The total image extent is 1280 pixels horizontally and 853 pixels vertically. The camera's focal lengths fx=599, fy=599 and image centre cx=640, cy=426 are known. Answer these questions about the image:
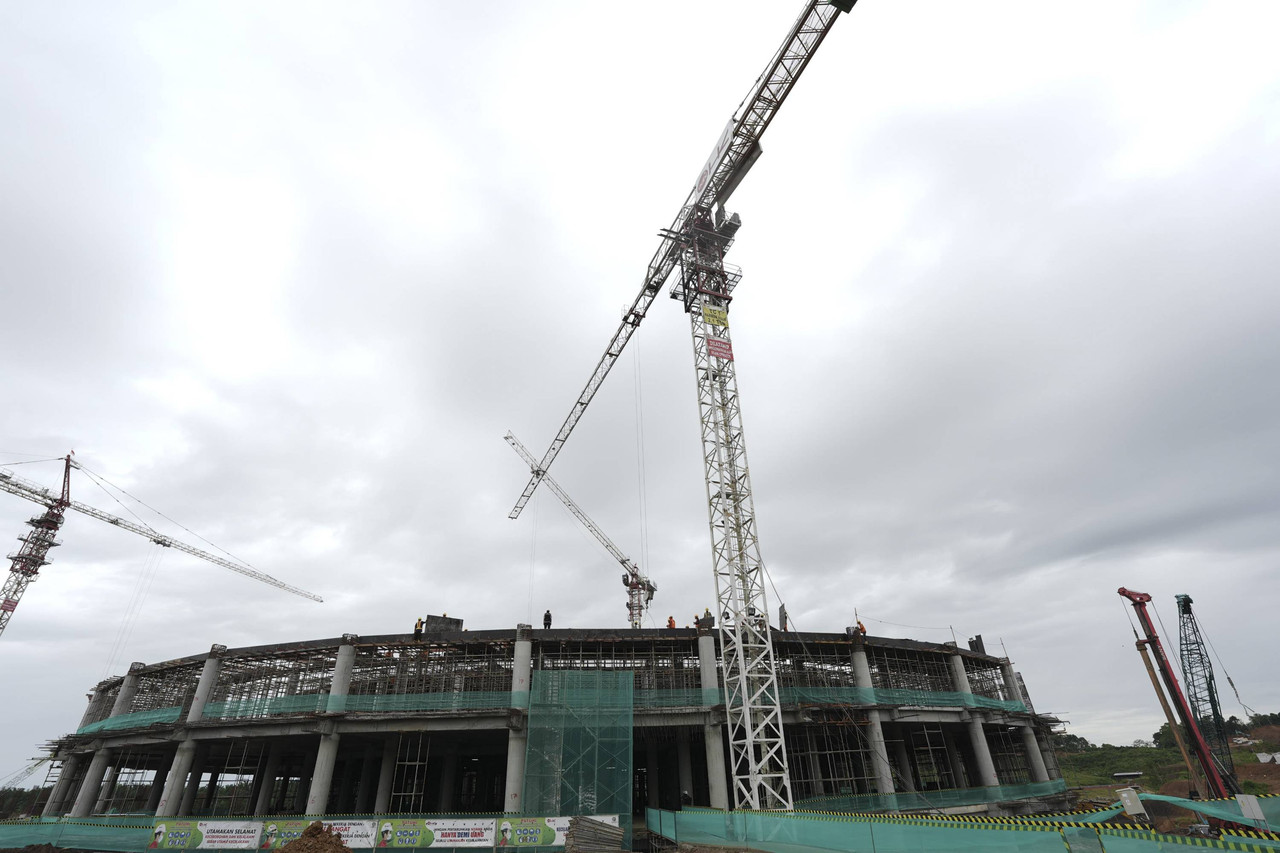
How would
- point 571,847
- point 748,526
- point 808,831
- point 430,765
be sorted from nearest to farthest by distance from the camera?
point 808,831 → point 571,847 → point 748,526 → point 430,765

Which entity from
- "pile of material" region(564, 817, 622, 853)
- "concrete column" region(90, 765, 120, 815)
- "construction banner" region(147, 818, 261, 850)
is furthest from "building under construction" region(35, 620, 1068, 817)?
"construction banner" region(147, 818, 261, 850)

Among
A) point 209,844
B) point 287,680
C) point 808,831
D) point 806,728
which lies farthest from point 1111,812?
point 287,680

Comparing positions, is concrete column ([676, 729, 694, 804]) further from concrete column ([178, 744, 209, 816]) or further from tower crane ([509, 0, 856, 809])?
concrete column ([178, 744, 209, 816])

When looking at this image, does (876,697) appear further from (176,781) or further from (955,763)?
(176,781)

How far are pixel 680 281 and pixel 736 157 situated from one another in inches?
334

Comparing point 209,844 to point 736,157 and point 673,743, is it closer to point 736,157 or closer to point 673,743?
point 673,743

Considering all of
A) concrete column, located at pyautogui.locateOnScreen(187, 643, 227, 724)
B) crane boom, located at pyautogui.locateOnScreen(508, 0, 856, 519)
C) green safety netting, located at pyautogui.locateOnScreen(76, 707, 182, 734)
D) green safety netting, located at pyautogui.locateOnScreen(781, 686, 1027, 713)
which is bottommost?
green safety netting, located at pyautogui.locateOnScreen(781, 686, 1027, 713)

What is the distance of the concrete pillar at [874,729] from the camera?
30297 millimetres

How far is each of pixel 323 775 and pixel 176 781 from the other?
9317mm

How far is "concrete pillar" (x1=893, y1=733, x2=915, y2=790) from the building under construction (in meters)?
0.13

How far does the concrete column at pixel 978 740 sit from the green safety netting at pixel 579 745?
2096 centimetres

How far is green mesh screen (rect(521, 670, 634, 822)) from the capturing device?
27.3m

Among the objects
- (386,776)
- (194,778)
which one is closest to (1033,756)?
(386,776)

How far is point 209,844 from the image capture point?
2069 cm
